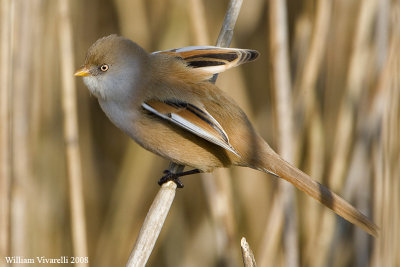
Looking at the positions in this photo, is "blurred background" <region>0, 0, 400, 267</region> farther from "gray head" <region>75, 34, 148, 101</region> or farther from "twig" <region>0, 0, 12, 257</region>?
"gray head" <region>75, 34, 148, 101</region>

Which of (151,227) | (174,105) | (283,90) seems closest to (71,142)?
(174,105)

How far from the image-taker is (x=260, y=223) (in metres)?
3.28

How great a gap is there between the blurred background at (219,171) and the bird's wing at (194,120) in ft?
1.41

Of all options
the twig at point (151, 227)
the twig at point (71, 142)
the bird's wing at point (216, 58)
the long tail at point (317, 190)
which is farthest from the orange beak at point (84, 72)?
the long tail at point (317, 190)

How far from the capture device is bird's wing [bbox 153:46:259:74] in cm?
228

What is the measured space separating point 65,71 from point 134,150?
3.36 feet

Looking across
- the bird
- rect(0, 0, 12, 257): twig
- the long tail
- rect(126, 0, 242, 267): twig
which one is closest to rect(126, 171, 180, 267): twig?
rect(126, 0, 242, 267): twig

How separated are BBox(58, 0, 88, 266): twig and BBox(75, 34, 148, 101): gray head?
219mm

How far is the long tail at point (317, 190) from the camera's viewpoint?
202 cm

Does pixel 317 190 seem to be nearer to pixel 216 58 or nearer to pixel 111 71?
pixel 216 58

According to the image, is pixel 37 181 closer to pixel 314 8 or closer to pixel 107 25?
pixel 107 25

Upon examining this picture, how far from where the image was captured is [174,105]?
6.96 feet

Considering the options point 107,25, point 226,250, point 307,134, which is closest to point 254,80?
point 307,134

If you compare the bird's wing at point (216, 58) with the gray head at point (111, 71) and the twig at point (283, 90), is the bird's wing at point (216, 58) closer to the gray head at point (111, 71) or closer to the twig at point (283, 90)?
the twig at point (283, 90)
